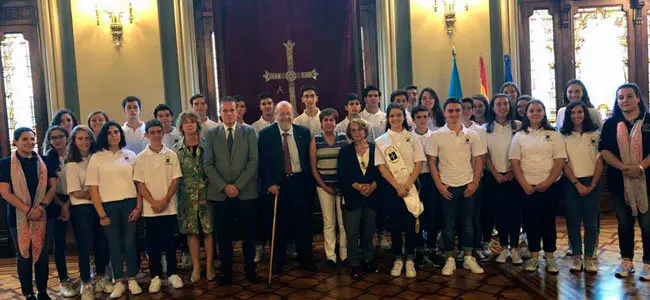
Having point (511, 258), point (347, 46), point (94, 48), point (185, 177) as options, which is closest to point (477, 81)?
point (347, 46)

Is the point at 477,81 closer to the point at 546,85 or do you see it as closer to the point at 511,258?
the point at 546,85

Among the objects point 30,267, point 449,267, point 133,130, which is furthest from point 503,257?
point 30,267

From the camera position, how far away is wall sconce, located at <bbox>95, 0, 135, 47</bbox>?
5.88 meters

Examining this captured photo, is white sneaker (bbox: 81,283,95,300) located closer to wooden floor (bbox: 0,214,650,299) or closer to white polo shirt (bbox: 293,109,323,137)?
wooden floor (bbox: 0,214,650,299)

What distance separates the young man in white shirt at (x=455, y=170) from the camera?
3943 millimetres

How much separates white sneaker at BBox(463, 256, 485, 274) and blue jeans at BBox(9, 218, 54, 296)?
3040 mm

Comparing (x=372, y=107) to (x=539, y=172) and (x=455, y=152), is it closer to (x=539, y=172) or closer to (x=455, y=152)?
(x=455, y=152)

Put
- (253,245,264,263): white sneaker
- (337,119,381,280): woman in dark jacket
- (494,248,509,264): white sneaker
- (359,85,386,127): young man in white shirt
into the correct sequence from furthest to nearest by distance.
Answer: (359,85,386,127): young man in white shirt, (253,245,264,263): white sneaker, (494,248,509,264): white sneaker, (337,119,381,280): woman in dark jacket

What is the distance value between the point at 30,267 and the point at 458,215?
10.1 ft

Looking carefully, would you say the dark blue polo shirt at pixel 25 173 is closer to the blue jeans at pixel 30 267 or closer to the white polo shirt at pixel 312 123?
the blue jeans at pixel 30 267

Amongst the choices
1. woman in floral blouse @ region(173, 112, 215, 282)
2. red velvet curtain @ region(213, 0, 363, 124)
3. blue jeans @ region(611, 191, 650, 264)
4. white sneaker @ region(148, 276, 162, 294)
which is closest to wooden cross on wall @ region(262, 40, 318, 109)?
red velvet curtain @ region(213, 0, 363, 124)

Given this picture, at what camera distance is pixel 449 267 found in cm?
399

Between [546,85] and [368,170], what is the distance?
374 cm

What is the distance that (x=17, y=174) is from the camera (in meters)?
3.62
